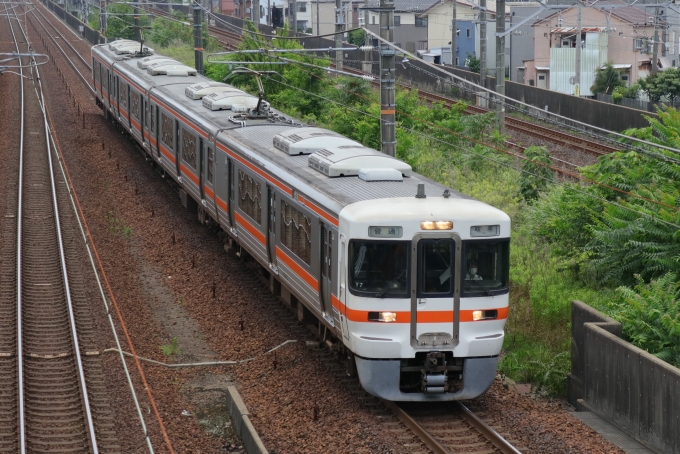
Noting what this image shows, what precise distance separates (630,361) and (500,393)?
178cm

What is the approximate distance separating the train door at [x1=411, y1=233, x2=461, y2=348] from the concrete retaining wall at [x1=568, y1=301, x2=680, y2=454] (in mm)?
1663

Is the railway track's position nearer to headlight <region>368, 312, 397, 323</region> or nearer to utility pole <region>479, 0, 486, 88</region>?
headlight <region>368, 312, 397, 323</region>

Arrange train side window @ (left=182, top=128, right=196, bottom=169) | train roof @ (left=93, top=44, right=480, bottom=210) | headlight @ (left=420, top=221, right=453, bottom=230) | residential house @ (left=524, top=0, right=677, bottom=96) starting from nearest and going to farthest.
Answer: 1. headlight @ (left=420, top=221, right=453, bottom=230)
2. train roof @ (left=93, top=44, right=480, bottom=210)
3. train side window @ (left=182, top=128, right=196, bottom=169)
4. residential house @ (left=524, top=0, right=677, bottom=96)

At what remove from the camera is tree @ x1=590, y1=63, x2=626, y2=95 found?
146 ft

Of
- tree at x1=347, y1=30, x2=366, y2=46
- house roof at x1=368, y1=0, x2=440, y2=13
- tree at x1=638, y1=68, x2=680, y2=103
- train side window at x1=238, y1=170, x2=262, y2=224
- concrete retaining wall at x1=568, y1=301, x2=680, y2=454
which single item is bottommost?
concrete retaining wall at x1=568, y1=301, x2=680, y2=454

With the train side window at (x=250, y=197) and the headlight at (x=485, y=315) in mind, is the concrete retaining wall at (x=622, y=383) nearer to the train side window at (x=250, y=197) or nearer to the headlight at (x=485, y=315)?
the headlight at (x=485, y=315)

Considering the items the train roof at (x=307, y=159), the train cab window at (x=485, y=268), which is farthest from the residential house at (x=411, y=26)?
the train cab window at (x=485, y=268)

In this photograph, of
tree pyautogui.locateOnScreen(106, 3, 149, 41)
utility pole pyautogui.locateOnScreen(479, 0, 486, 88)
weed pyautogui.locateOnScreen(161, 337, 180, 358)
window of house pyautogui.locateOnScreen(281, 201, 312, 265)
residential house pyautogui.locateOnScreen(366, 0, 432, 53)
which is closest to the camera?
window of house pyautogui.locateOnScreen(281, 201, 312, 265)

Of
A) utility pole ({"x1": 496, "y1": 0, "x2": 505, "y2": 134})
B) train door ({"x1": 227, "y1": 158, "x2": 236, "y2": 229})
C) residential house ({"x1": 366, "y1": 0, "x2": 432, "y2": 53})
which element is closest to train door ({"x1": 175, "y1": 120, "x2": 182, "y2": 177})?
train door ({"x1": 227, "y1": 158, "x2": 236, "y2": 229})

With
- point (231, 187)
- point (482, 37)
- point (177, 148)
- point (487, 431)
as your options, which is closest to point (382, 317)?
point (487, 431)

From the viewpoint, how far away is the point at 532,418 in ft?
35.0

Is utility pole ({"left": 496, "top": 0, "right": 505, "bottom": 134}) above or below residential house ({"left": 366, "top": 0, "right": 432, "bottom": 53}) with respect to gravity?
below

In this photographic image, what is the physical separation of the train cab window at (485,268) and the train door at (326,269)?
59.7 inches

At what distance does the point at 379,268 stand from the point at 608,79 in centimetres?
3670
